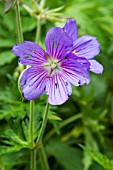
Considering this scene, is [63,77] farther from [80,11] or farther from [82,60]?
[80,11]

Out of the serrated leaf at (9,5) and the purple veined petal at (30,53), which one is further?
the serrated leaf at (9,5)

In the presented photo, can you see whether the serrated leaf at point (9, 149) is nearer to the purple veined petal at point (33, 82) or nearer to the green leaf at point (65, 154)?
the purple veined petal at point (33, 82)

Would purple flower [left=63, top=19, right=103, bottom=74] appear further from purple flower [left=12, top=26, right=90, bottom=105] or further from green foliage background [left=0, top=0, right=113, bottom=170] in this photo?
green foliage background [left=0, top=0, right=113, bottom=170]

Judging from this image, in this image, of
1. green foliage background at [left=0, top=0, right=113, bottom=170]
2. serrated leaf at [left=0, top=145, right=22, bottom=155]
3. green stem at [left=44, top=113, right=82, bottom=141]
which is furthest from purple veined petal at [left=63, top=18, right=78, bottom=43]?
green stem at [left=44, top=113, right=82, bottom=141]

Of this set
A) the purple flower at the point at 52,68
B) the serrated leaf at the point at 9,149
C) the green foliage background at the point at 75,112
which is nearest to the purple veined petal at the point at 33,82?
the purple flower at the point at 52,68

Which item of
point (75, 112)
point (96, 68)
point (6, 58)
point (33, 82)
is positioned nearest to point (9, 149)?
point (33, 82)

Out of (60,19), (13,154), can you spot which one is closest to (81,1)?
(60,19)
